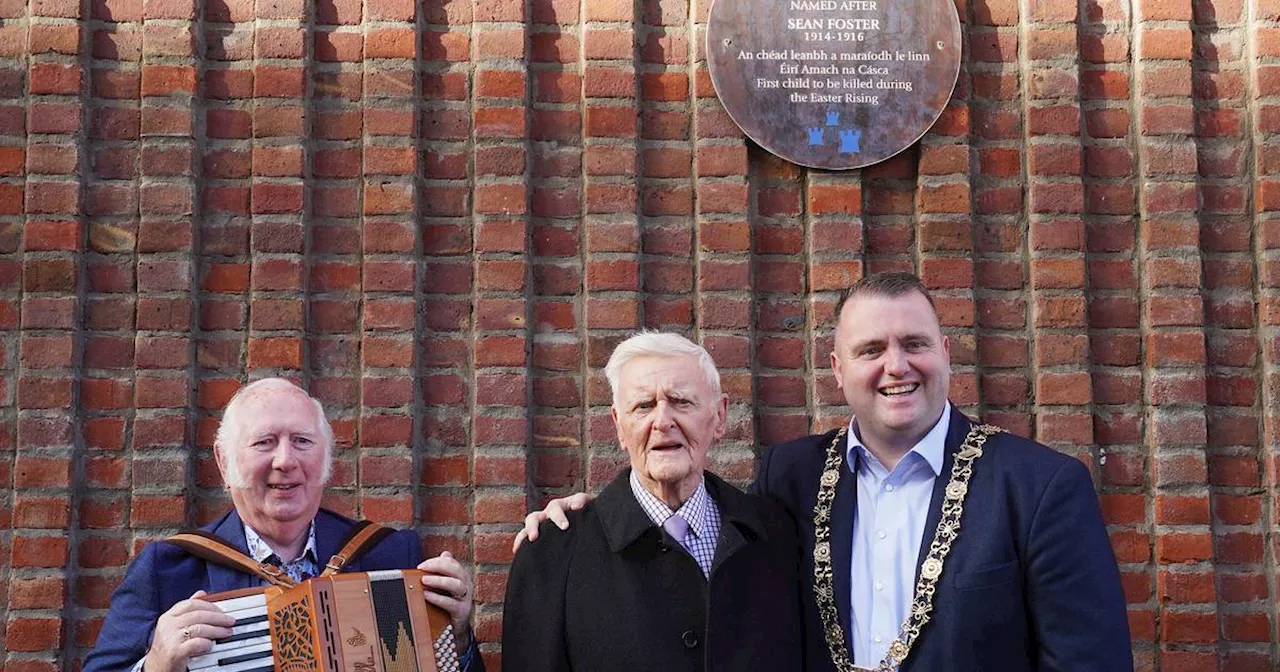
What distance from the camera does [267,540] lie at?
3109 mm

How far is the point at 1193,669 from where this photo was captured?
12.0 feet

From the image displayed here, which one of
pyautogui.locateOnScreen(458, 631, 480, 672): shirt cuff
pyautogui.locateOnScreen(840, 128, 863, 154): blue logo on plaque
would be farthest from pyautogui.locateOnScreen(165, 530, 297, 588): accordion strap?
pyautogui.locateOnScreen(840, 128, 863, 154): blue logo on plaque

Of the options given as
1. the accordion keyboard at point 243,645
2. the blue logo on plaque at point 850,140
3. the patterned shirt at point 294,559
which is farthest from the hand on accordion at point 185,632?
the blue logo on plaque at point 850,140

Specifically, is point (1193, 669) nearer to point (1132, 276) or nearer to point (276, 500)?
point (1132, 276)

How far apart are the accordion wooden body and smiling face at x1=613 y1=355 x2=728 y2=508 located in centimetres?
62

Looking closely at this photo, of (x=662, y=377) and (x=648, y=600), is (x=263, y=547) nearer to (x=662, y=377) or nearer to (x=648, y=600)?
(x=648, y=600)

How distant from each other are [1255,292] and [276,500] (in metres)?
2.81

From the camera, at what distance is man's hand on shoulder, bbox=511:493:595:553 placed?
3109mm

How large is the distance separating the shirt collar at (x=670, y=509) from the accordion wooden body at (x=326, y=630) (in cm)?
57

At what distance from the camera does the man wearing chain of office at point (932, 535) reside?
2770 millimetres

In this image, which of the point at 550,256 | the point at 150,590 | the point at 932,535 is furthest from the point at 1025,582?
the point at 150,590

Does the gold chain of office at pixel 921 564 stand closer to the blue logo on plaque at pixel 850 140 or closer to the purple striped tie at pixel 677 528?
the purple striped tie at pixel 677 528

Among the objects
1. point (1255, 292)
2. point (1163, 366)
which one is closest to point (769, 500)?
point (1163, 366)

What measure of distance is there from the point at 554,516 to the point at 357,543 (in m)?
0.48
